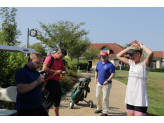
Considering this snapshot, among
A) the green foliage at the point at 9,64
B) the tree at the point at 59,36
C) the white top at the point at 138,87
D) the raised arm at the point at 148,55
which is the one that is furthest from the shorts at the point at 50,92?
the tree at the point at 59,36

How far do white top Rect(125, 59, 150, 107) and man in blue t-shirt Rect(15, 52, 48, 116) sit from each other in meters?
1.77

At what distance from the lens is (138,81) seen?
3129mm

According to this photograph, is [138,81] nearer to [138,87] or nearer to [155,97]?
[138,87]

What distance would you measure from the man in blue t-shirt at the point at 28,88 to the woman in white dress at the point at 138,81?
5.84 ft

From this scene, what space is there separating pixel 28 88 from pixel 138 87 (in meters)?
2.03

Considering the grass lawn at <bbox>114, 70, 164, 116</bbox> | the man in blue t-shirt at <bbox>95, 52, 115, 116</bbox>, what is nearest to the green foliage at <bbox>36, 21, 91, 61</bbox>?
the grass lawn at <bbox>114, 70, 164, 116</bbox>

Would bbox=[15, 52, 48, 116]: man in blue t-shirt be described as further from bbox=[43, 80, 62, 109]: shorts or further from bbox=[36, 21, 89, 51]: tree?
bbox=[36, 21, 89, 51]: tree

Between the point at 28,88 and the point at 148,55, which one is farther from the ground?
the point at 148,55

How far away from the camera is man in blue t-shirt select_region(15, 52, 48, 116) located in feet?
7.68

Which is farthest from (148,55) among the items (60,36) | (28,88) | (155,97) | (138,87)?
(60,36)
